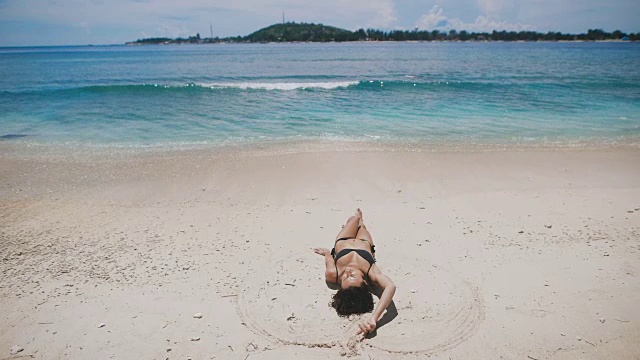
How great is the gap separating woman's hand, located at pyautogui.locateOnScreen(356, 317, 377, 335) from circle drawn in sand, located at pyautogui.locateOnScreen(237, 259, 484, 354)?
0.35 feet

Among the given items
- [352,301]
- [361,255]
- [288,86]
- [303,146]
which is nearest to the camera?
[352,301]

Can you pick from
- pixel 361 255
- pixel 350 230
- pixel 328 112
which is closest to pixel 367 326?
pixel 361 255

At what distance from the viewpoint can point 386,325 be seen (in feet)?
14.6

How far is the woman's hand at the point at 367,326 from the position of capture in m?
4.21

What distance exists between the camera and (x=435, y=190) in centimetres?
826

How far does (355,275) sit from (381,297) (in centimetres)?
47

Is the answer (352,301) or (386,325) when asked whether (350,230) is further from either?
(386,325)

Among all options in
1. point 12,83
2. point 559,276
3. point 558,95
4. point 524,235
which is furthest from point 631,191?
point 12,83

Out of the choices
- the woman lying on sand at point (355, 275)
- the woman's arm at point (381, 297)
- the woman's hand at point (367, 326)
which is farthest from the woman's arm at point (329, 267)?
the woman's hand at point (367, 326)

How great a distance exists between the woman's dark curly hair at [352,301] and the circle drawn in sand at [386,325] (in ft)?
0.39

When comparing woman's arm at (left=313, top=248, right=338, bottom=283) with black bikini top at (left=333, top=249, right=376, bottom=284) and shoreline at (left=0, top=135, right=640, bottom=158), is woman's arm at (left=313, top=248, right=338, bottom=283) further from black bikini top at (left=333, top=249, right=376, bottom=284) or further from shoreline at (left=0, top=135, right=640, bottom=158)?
shoreline at (left=0, top=135, right=640, bottom=158)

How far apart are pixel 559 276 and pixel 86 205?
8346 millimetres

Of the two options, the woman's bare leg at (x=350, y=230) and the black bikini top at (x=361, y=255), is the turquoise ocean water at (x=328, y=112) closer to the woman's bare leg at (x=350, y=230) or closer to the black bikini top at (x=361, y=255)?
the woman's bare leg at (x=350, y=230)

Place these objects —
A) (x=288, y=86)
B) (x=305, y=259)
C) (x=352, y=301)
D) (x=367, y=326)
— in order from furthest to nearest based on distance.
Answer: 1. (x=288, y=86)
2. (x=305, y=259)
3. (x=352, y=301)
4. (x=367, y=326)
